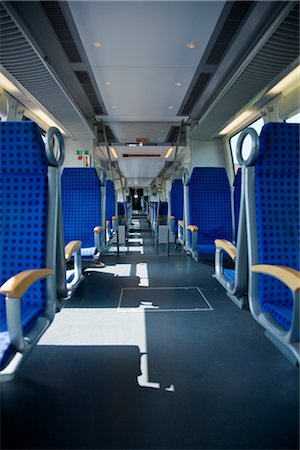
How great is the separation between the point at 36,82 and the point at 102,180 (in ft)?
5.96

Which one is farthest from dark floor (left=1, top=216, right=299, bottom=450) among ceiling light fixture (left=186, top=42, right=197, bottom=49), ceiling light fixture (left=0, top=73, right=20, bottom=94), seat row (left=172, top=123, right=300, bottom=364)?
ceiling light fixture (left=0, top=73, right=20, bottom=94)

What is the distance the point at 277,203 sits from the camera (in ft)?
6.11

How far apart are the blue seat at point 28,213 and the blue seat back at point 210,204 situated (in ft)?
9.53

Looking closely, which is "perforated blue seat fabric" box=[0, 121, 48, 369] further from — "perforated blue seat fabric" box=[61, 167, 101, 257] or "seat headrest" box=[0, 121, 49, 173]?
"perforated blue seat fabric" box=[61, 167, 101, 257]

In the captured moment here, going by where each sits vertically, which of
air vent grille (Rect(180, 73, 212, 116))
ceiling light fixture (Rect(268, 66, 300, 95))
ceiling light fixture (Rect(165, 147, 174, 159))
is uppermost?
air vent grille (Rect(180, 73, 212, 116))

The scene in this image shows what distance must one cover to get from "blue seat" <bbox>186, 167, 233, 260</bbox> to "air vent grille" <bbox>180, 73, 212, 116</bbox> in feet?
6.16

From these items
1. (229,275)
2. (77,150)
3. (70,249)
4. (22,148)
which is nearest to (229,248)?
(229,275)

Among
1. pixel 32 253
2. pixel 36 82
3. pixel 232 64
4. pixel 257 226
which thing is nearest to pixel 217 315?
pixel 257 226

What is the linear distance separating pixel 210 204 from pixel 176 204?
9.60ft

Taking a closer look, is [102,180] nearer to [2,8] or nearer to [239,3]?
[2,8]

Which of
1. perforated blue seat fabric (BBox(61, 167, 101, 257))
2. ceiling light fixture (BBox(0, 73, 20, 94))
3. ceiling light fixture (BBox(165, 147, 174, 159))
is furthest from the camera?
ceiling light fixture (BBox(165, 147, 174, 159))

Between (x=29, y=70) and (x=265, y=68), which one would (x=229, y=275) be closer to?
(x=265, y=68)

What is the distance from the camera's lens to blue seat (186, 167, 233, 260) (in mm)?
4453

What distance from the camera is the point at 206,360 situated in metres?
2.11
